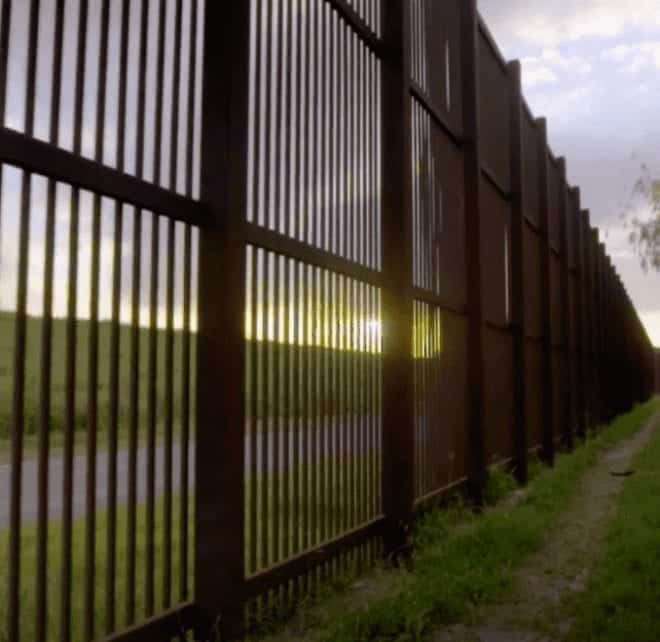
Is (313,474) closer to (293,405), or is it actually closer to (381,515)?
(293,405)

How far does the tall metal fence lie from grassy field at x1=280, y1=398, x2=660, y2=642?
28 centimetres

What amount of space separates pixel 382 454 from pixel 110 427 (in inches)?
116

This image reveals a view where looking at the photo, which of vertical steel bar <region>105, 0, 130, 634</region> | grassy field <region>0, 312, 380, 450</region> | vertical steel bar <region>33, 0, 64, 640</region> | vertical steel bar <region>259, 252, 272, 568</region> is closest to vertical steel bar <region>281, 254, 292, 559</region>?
grassy field <region>0, 312, 380, 450</region>

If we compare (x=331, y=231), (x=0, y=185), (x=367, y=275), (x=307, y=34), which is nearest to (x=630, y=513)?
(x=367, y=275)

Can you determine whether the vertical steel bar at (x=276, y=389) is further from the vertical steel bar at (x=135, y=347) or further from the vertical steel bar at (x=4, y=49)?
the vertical steel bar at (x=4, y=49)

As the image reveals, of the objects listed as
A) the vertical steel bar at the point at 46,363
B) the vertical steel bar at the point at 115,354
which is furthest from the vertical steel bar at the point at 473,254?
the vertical steel bar at the point at 46,363

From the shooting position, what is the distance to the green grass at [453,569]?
4.10 meters

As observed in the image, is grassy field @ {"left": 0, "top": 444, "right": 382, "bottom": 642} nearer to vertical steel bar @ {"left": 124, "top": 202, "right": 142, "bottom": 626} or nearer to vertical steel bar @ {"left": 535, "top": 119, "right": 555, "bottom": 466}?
vertical steel bar @ {"left": 124, "top": 202, "right": 142, "bottom": 626}

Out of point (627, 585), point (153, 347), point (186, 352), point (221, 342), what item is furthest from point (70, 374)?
point (627, 585)

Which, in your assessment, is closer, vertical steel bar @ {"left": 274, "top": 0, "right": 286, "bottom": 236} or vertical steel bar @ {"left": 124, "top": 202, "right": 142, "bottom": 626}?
vertical steel bar @ {"left": 124, "top": 202, "right": 142, "bottom": 626}

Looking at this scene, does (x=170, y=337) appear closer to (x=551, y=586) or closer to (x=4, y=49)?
(x=4, y=49)

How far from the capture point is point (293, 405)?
4.51 metres

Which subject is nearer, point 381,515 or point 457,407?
point 381,515

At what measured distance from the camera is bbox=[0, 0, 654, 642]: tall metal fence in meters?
2.91
